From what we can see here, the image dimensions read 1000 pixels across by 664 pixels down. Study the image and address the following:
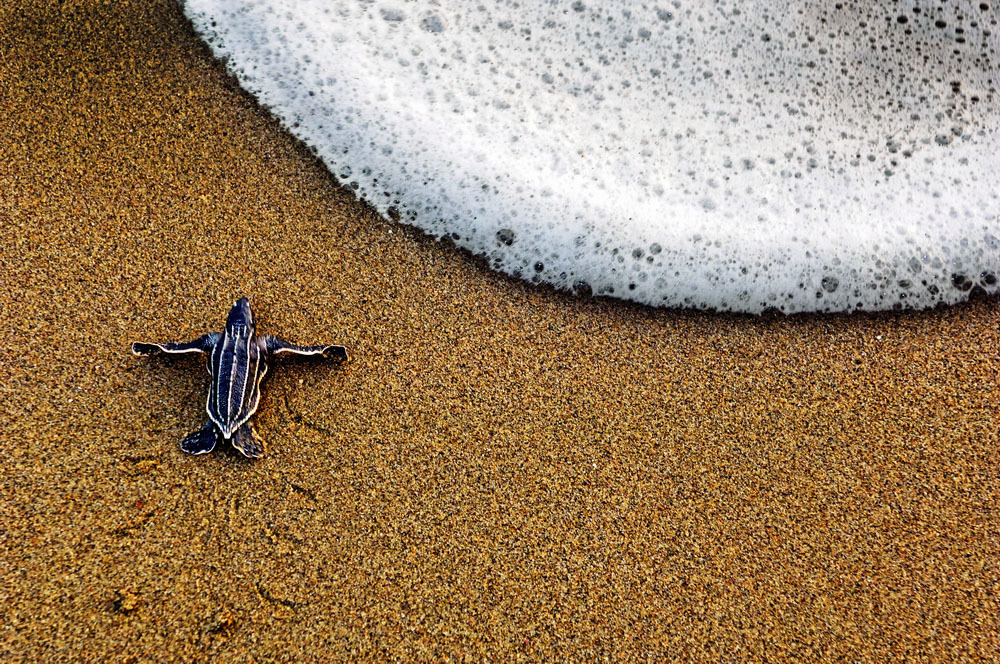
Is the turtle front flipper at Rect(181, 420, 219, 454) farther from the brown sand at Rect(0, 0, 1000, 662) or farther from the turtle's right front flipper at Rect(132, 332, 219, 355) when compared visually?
the turtle's right front flipper at Rect(132, 332, 219, 355)

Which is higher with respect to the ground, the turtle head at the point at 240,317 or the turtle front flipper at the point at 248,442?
the turtle head at the point at 240,317

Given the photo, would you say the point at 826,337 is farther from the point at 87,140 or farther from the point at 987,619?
the point at 87,140

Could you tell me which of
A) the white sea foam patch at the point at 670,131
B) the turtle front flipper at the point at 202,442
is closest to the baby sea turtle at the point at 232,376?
the turtle front flipper at the point at 202,442

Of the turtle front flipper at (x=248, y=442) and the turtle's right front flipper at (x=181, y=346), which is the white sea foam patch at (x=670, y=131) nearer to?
the turtle's right front flipper at (x=181, y=346)

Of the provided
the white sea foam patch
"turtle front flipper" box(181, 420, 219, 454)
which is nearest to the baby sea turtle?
"turtle front flipper" box(181, 420, 219, 454)

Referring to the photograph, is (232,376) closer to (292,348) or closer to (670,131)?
(292,348)

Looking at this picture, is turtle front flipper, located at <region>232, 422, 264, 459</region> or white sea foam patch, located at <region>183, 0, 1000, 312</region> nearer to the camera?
turtle front flipper, located at <region>232, 422, 264, 459</region>

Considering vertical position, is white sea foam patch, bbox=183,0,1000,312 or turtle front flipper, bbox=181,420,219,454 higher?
white sea foam patch, bbox=183,0,1000,312

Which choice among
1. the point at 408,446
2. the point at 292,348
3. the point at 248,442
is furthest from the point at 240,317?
the point at 408,446
